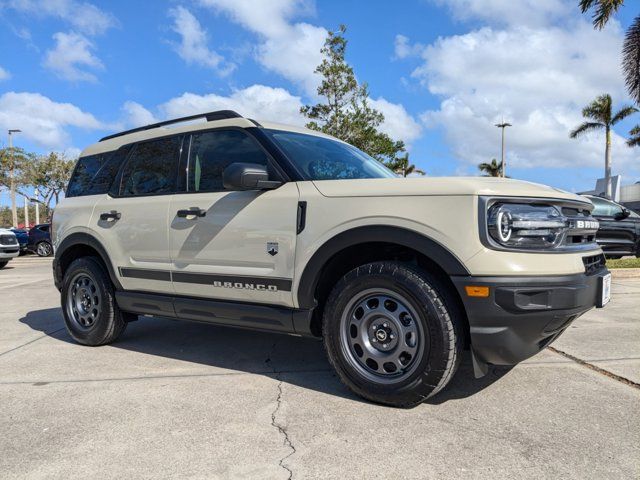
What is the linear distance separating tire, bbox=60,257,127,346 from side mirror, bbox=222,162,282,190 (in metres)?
2.03

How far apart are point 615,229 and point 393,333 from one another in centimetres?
984

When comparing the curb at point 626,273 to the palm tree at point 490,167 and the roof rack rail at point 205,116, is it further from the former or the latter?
the palm tree at point 490,167

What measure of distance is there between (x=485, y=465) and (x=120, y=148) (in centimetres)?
410

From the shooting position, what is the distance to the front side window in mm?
3814

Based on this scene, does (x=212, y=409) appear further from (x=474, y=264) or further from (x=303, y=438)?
(x=474, y=264)

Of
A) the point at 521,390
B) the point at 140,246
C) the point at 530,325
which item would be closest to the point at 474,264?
the point at 530,325

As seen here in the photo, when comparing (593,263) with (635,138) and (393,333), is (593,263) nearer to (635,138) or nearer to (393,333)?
(393,333)

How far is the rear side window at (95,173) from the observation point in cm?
482

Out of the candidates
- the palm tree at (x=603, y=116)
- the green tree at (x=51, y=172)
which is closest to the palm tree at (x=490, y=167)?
the palm tree at (x=603, y=116)

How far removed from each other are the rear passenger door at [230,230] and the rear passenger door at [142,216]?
0.14 metres

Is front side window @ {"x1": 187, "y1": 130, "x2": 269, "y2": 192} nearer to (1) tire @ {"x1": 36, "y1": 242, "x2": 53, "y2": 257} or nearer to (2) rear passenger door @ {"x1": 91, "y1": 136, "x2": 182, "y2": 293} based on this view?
(2) rear passenger door @ {"x1": 91, "y1": 136, "x2": 182, "y2": 293}

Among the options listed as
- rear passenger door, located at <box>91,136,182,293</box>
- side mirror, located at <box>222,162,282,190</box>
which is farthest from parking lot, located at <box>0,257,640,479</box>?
side mirror, located at <box>222,162,282,190</box>

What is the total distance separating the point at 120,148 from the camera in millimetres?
4836

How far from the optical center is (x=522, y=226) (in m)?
2.76
